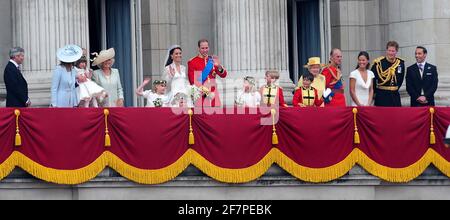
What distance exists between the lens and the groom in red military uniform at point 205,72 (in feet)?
122

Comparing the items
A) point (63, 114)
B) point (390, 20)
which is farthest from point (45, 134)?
point (390, 20)

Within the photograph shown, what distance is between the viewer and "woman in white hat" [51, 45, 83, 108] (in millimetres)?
35625

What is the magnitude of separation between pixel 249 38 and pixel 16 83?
6.49 metres

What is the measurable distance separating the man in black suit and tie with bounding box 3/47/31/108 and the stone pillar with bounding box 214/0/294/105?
231 inches

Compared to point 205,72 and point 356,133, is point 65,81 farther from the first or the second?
point 356,133

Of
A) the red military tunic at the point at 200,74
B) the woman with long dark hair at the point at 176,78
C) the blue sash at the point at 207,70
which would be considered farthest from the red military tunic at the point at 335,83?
the woman with long dark hair at the point at 176,78

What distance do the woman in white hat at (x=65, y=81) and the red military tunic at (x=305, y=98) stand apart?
14.3 ft

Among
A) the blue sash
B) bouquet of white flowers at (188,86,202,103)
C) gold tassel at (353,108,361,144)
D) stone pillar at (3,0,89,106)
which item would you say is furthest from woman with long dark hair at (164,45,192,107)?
gold tassel at (353,108,361,144)

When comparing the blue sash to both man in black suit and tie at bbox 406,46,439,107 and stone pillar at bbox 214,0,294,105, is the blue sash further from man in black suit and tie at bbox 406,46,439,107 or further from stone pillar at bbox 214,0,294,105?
man in black suit and tie at bbox 406,46,439,107

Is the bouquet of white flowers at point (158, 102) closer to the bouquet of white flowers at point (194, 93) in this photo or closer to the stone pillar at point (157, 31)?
the bouquet of white flowers at point (194, 93)

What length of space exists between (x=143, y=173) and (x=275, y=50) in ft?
21.8

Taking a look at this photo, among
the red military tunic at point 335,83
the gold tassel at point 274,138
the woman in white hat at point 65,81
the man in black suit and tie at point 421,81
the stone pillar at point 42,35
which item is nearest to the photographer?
the gold tassel at point 274,138
